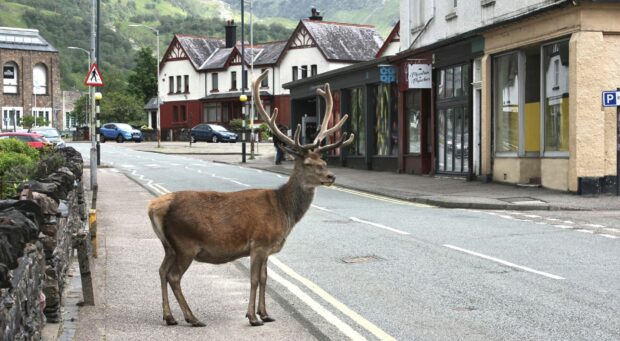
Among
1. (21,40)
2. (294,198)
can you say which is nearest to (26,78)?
(21,40)

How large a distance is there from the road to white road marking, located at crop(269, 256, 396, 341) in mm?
10

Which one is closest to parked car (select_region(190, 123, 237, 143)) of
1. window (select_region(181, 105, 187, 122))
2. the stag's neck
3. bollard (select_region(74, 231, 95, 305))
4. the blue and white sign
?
window (select_region(181, 105, 187, 122))

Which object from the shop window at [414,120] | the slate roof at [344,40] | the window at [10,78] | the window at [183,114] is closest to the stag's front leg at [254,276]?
the shop window at [414,120]

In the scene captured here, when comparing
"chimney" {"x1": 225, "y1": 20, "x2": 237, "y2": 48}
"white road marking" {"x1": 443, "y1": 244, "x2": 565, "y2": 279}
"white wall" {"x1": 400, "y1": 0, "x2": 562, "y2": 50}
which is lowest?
"white road marking" {"x1": 443, "y1": 244, "x2": 565, "y2": 279}

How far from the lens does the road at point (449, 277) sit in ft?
27.0

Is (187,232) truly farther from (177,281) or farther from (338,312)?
(338,312)

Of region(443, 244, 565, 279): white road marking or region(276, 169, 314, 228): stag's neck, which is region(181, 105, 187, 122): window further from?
region(276, 169, 314, 228): stag's neck

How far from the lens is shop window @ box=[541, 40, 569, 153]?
23844 mm

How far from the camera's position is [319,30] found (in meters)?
77.8

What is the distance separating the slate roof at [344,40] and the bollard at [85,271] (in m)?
66.6

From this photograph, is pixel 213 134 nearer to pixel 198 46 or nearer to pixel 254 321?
pixel 198 46

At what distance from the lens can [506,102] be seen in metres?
27.4

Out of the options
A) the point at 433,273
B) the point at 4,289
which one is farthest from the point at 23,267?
the point at 433,273

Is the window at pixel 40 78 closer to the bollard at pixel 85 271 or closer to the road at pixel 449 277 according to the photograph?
the road at pixel 449 277
